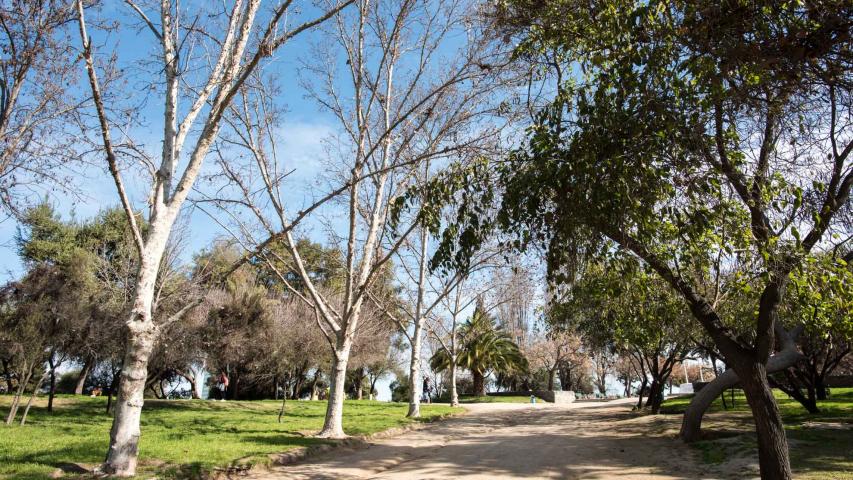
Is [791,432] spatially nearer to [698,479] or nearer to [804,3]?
[698,479]

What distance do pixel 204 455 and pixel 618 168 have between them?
27.2 feet

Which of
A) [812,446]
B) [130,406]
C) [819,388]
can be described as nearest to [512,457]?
[812,446]

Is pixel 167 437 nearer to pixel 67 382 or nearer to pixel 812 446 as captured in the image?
pixel 812 446

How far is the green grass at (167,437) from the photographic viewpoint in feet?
27.9

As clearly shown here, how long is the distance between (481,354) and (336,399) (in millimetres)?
26216

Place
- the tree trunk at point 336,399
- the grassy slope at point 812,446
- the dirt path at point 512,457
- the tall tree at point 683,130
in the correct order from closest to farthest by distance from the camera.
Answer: the tall tree at point 683,130
the grassy slope at point 812,446
the dirt path at point 512,457
the tree trunk at point 336,399

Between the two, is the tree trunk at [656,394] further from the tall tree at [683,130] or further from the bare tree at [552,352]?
the bare tree at [552,352]

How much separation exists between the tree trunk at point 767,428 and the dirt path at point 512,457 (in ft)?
6.06

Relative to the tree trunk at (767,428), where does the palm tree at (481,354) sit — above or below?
above

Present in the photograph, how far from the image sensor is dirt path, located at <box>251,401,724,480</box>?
9.24 m

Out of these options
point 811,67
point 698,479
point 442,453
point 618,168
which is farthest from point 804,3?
point 442,453

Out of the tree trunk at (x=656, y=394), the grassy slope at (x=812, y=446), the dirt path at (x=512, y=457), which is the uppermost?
the tree trunk at (x=656, y=394)

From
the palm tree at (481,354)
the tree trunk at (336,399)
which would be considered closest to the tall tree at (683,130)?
the tree trunk at (336,399)

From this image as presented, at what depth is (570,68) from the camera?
852 centimetres
